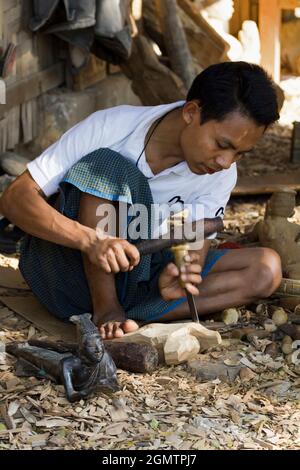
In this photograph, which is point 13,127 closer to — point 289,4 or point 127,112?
point 127,112

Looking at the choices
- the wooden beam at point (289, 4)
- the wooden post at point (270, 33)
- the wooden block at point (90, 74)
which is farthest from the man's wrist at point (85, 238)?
the wooden post at point (270, 33)

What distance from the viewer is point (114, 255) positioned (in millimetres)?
3221

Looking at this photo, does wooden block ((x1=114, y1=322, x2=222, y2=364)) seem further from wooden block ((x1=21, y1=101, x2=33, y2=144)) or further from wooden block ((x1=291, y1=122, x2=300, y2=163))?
wooden block ((x1=291, y1=122, x2=300, y2=163))

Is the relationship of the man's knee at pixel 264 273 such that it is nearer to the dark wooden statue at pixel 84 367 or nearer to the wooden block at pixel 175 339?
the wooden block at pixel 175 339

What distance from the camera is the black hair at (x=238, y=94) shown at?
10.8 feet

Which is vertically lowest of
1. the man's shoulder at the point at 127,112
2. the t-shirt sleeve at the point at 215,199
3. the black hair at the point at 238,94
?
the t-shirt sleeve at the point at 215,199

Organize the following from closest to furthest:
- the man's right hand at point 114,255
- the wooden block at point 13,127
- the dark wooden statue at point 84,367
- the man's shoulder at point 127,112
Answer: the dark wooden statue at point 84,367 < the man's right hand at point 114,255 < the man's shoulder at point 127,112 < the wooden block at point 13,127

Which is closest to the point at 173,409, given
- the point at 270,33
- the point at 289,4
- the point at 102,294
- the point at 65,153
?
the point at 102,294

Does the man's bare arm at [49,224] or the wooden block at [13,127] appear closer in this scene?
the man's bare arm at [49,224]

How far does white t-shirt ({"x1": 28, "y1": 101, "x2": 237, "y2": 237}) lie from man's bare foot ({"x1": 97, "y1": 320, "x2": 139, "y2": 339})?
0.54 metres

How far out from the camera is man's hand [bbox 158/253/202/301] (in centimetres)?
343

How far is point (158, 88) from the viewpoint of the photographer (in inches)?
270

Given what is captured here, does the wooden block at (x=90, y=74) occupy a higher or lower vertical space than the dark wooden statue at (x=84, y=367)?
lower

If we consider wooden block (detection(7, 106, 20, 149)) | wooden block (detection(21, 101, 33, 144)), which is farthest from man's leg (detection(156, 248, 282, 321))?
wooden block (detection(21, 101, 33, 144))
